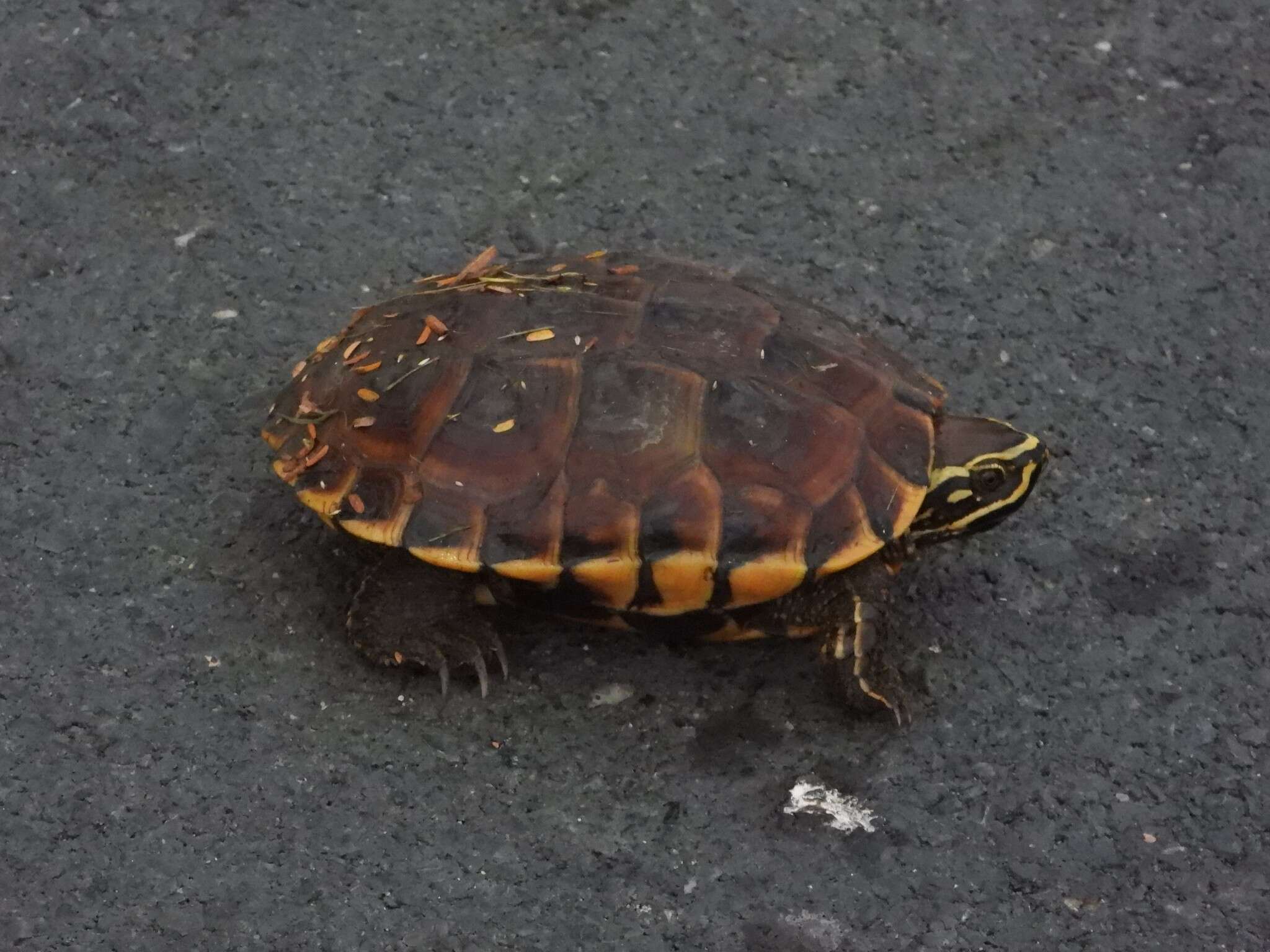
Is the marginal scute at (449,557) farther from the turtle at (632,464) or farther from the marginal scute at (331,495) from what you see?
the marginal scute at (331,495)

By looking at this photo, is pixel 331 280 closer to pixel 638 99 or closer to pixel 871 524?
pixel 638 99

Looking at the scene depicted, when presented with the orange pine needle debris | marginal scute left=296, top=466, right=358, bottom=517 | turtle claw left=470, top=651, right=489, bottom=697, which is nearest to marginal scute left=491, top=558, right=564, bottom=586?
turtle claw left=470, top=651, right=489, bottom=697

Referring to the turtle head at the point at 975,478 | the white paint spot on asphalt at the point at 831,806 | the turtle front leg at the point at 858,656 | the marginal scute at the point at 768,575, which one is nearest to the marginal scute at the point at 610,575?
the marginal scute at the point at 768,575

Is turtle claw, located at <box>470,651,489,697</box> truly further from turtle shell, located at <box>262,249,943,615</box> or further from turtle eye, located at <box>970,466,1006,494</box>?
turtle eye, located at <box>970,466,1006,494</box>

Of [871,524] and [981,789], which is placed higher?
[871,524]

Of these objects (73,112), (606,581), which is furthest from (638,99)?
(606,581)

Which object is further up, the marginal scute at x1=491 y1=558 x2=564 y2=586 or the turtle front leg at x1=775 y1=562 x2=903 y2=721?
the marginal scute at x1=491 y1=558 x2=564 y2=586

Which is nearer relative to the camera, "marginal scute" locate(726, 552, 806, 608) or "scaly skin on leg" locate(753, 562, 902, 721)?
"marginal scute" locate(726, 552, 806, 608)

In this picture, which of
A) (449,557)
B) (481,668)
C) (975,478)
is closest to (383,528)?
(449,557)
